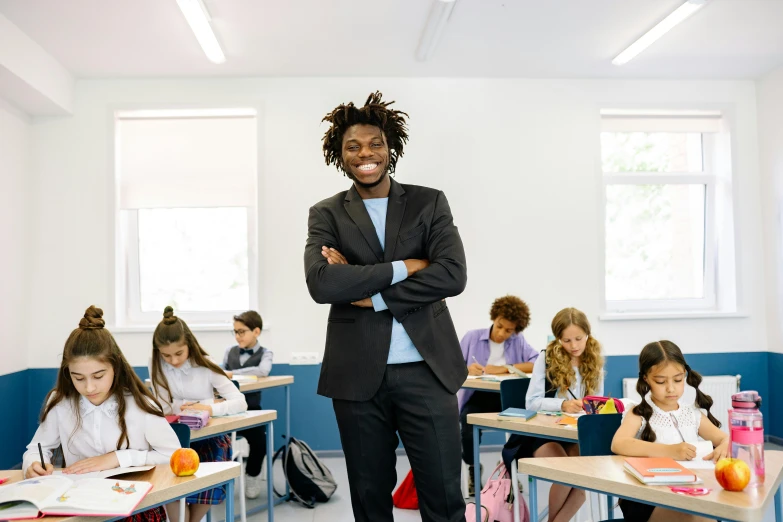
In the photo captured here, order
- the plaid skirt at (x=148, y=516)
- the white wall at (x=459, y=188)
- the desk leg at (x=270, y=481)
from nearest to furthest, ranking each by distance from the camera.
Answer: the plaid skirt at (x=148, y=516) < the desk leg at (x=270, y=481) < the white wall at (x=459, y=188)

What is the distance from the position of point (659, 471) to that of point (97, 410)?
1.69 m

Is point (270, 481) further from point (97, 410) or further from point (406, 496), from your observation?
point (97, 410)

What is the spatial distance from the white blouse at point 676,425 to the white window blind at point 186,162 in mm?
3926

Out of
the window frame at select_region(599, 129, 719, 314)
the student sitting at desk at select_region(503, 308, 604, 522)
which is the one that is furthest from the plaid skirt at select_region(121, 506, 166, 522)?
the window frame at select_region(599, 129, 719, 314)

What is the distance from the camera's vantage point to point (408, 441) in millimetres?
1855

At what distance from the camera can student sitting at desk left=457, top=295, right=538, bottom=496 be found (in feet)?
13.8

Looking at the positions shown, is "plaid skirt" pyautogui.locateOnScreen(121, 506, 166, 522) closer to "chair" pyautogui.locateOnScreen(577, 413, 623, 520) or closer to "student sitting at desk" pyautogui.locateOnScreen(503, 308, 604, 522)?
"chair" pyautogui.locateOnScreen(577, 413, 623, 520)

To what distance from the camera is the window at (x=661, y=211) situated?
5.94 metres

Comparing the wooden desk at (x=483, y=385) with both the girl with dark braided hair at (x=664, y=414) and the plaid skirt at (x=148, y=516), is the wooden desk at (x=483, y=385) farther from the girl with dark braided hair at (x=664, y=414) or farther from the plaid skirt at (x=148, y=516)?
the plaid skirt at (x=148, y=516)

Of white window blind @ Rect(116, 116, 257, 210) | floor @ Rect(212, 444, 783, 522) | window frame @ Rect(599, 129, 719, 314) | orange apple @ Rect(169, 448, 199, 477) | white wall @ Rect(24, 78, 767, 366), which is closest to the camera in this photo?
orange apple @ Rect(169, 448, 199, 477)

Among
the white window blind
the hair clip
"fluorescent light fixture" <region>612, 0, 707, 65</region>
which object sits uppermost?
"fluorescent light fixture" <region>612, 0, 707, 65</region>

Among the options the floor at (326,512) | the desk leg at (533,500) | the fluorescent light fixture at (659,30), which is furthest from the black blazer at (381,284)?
the fluorescent light fixture at (659,30)

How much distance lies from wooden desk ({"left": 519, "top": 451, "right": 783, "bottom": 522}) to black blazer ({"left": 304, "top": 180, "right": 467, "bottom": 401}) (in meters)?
0.43

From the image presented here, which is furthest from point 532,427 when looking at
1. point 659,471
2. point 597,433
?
point 659,471
